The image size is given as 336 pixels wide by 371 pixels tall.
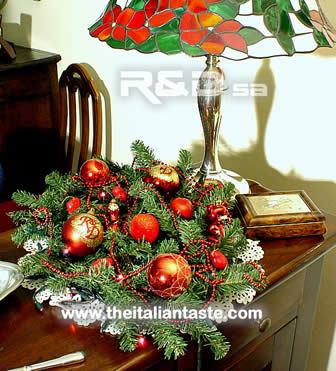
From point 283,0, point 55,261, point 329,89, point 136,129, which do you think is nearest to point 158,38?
point 283,0

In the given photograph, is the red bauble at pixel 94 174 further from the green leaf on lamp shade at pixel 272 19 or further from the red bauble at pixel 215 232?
the green leaf on lamp shade at pixel 272 19

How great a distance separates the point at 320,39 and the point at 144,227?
1.23 ft

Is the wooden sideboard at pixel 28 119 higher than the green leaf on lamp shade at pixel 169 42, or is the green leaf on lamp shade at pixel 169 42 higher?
the green leaf on lamp shade at pixel 169 42

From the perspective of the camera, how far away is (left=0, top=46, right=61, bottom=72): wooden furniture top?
1720mm

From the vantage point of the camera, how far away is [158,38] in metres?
0.80

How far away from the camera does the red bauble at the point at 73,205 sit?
893 millimetres

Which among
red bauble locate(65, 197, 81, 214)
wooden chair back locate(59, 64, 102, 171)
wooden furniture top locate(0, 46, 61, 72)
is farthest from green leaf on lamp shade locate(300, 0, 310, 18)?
wooden furniture top locate(0, 46, 61, 72)

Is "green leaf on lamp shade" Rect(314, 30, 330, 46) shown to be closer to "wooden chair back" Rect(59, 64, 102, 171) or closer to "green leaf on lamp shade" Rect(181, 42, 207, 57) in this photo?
"green leaf on lamp shade" Rect(181, 42, 207, 57)

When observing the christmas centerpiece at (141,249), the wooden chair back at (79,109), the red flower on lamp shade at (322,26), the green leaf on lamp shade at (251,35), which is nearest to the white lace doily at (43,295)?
the christmas centerpiece at (141,249)

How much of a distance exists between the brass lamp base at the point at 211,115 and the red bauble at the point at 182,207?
132 millimetres

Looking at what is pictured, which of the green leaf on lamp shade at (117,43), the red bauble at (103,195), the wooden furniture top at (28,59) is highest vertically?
the green leaf on lamp shade at (117,43)

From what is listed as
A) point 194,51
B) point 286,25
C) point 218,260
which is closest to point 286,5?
point 286,25

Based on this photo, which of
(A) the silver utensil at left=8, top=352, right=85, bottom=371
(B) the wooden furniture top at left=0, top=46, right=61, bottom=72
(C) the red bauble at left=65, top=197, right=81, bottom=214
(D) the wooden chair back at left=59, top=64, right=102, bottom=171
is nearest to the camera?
(A) the silver utensil at left=8, top=352, right=85, bottom=371

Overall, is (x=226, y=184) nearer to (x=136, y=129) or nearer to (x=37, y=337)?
(x=37, y=337)
